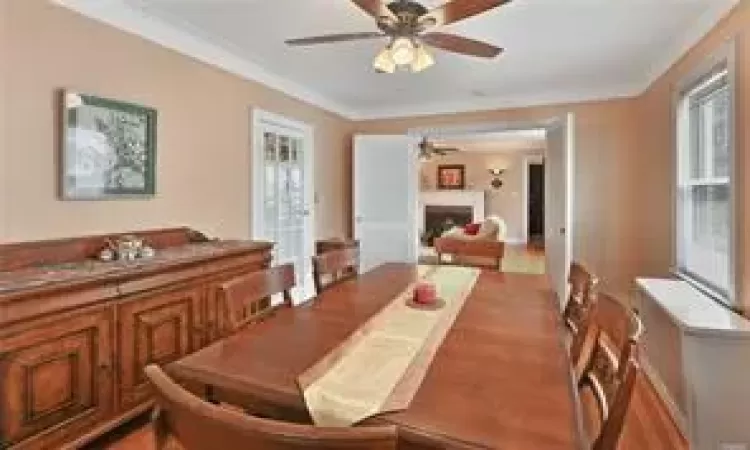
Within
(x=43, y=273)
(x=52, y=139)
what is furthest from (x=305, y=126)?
(x=43, y=273)

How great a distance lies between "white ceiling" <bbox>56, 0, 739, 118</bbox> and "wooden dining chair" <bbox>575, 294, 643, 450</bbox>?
6.58 feet

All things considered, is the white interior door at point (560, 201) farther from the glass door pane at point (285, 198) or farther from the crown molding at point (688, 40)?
the glass door pane at point (285, 198)

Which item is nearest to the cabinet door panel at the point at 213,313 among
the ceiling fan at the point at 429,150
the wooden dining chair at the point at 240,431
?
the wooden dining chair at the point at 240,431

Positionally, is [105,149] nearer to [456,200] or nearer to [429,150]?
[429,150]

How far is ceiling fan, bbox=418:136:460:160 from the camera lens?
7.69 m

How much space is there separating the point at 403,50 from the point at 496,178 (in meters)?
9.31

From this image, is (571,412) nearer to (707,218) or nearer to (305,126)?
(707,218)

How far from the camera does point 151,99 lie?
2.90 m

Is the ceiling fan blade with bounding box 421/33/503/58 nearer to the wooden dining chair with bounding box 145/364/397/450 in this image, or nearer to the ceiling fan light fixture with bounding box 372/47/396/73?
the ceiling fan light fixture with bounding box 372/47/396/73

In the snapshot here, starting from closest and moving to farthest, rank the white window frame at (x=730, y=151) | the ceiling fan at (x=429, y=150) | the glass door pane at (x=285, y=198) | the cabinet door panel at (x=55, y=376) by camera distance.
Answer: the cabinet door panel at (x=55, y=376) < the white window frame at (x=730, y=151) < the glass door pane at (x=285, y=198) < the ceiling fan at (x=429, y=150)

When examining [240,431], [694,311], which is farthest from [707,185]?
[240,431]

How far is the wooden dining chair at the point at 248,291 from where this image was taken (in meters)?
1.57

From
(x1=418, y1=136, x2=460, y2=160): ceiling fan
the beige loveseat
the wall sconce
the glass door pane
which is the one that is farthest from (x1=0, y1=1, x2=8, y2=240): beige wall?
the wall sconce

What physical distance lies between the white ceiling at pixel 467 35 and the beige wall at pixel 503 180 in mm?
6220
